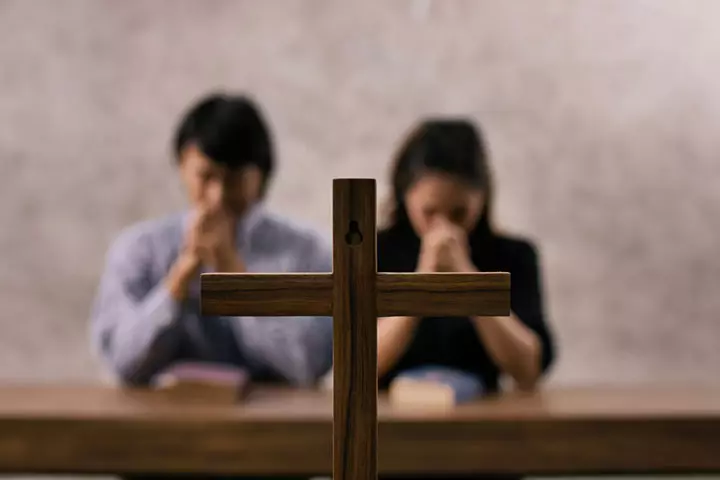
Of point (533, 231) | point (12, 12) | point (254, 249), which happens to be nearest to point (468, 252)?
point (254, 249)

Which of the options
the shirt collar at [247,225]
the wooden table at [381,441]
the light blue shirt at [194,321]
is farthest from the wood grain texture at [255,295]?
the shirt collar at [247,225]

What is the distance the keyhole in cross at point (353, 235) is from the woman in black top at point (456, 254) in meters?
0.87

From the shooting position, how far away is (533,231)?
2592mm

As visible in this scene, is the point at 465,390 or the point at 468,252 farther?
the point at 468,252

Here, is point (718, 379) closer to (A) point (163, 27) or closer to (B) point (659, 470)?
(B) point (659, 470)

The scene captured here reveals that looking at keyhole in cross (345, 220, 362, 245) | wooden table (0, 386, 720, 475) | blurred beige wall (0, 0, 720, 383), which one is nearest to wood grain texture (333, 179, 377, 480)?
keyhole in cross (345, 220, 362, 245)

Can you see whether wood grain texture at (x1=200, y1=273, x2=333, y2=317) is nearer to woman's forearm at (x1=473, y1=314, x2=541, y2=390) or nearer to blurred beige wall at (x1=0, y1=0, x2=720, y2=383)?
woman's forearm at (x1=473, y1=314, x2=541, y2=390)

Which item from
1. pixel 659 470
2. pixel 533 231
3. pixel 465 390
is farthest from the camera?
pixel 533 231

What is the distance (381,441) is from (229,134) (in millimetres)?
641

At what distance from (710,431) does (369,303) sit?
99 centimetres

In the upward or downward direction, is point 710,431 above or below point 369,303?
below

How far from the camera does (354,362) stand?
2.33 ft

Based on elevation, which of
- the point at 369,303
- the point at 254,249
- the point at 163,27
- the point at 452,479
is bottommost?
the point at 452,479

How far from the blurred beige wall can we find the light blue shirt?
0.67 metres
